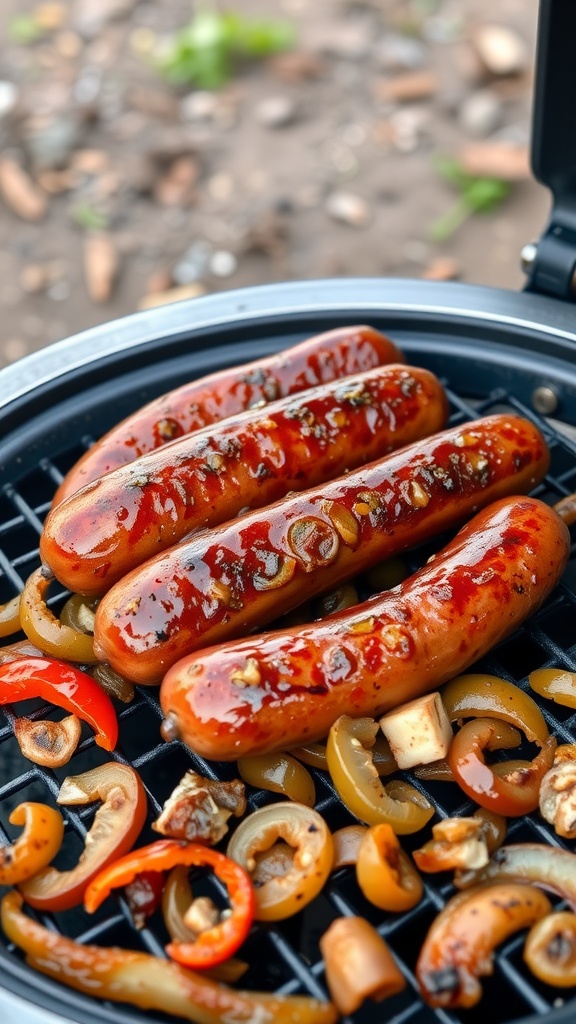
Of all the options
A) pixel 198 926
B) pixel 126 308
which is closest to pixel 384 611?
pixel 198 926

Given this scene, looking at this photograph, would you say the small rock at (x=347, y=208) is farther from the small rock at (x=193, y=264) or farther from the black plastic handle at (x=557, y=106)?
the black plastic handle at (x=557, y=106)

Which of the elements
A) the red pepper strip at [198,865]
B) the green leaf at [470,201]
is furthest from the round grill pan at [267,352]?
the green leaf at [470,201]

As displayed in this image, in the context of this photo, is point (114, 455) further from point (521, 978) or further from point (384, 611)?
point (521, 978)

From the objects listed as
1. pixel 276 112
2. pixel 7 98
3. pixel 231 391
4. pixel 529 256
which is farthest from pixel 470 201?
pixel 231 391

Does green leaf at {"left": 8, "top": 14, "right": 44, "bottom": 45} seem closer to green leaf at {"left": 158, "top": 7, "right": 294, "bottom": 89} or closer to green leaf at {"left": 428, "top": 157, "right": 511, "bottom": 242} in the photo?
green leaf at {"left": 158, "top": 7, "right": 294, "bottom": 89}

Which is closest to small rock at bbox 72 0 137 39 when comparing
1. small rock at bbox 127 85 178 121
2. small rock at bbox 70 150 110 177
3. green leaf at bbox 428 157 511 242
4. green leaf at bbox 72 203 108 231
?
small rock at bbox 127 85 178 121

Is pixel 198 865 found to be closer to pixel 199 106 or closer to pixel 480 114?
pixel 480 114
